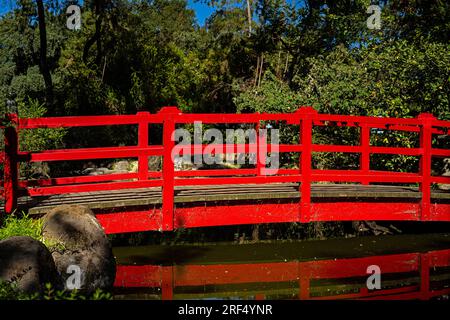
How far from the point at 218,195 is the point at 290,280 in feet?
5.68

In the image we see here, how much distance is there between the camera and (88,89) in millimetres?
20078

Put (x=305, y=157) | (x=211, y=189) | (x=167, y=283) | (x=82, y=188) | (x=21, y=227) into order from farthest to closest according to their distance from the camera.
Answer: (x=211, y=189) → (x=305, y=157) → (x=167, y=283) → (x=82, y=188) → (x=21, y=227)

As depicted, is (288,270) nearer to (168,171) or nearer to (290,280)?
(290,280)

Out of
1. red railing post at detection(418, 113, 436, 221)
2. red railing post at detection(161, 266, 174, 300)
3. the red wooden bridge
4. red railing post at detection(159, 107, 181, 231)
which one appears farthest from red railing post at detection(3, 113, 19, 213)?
red railing post at detection(418, 113, 436, 221)

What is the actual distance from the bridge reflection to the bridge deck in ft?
3.92

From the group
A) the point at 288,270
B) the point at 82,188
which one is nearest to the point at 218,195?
the point at 288,270

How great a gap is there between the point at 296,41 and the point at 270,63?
97.1 inches

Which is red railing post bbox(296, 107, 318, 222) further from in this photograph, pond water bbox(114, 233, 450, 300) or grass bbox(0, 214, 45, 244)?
grass bbox(0, 214, 45, 244)

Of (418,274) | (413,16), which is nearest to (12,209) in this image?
(418,274)

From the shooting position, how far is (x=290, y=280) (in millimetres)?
8859

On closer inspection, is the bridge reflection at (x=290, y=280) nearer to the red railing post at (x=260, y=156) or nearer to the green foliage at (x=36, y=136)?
the red railing post at (x=260, y=156)

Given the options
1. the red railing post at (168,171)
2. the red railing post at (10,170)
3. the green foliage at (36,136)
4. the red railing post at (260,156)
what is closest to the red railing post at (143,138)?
the red railing post at (168,171)

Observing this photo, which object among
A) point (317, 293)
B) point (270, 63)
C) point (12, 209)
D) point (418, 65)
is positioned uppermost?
point (270, 63)

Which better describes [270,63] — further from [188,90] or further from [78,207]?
[78,207]
